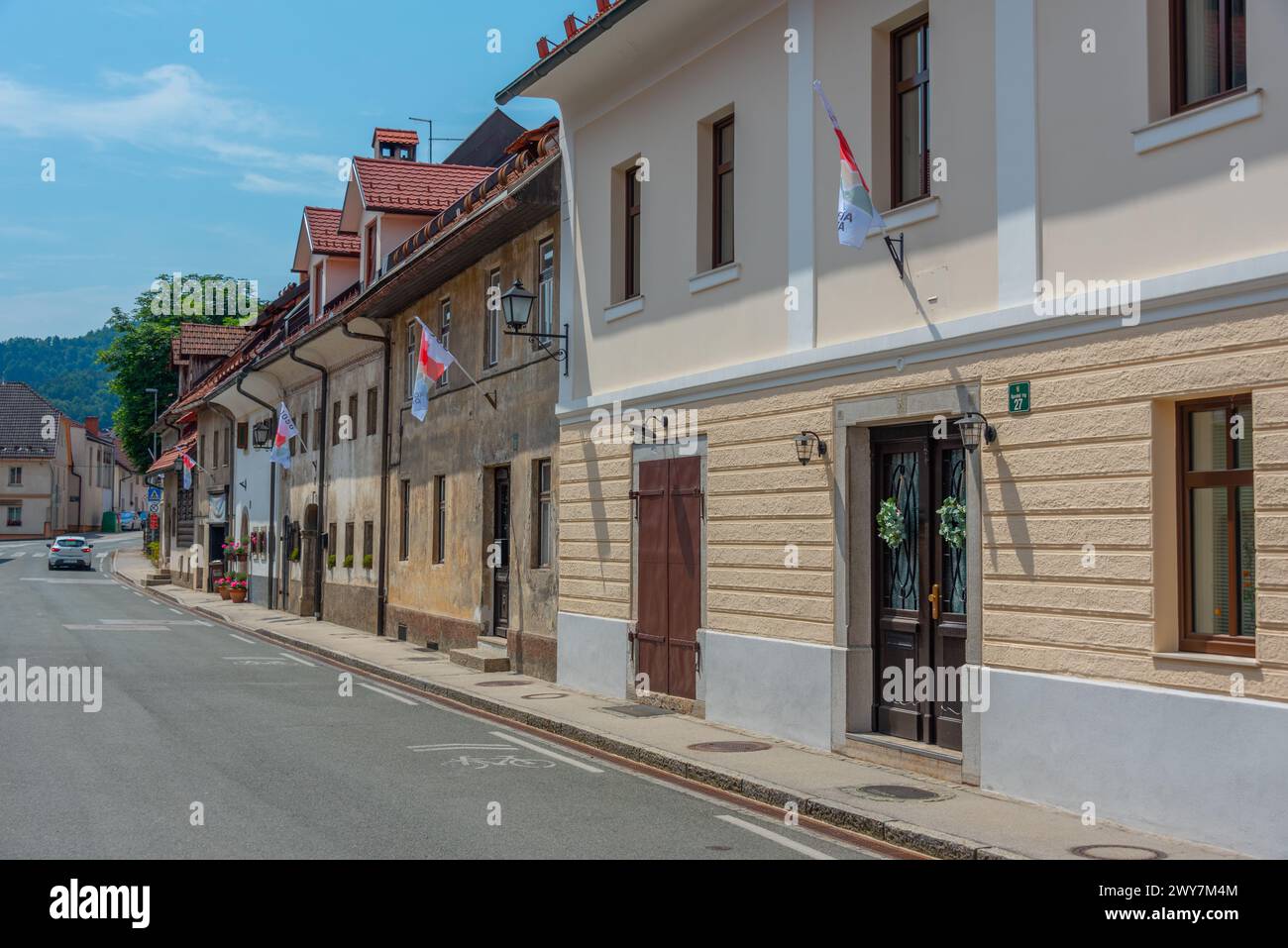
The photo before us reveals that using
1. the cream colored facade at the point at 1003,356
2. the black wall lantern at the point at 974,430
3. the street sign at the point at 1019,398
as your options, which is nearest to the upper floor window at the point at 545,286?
the cream colored facade at the point at 1003,356

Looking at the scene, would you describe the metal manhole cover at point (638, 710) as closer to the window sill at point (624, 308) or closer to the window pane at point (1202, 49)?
the window sill at point (624, 308)

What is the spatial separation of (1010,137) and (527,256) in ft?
34.0

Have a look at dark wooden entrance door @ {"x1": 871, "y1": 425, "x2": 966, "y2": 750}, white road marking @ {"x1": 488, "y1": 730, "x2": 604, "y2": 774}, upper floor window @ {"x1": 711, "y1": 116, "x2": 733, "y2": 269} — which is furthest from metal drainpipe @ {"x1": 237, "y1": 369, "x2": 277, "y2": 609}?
dark wooden entrance door @ {"x1": 871, "y1": 425, "x2": 966, "y2": 750}

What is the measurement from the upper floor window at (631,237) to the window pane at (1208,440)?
8.19 m

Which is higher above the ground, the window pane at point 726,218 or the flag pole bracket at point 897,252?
the window pane at point 726,218

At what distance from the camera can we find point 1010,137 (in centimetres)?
957

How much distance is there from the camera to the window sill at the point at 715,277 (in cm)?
1317

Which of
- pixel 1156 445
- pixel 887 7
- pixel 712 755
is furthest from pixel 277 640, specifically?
pixel 1156 445

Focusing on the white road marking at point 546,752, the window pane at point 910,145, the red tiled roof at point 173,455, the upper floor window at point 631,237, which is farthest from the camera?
the red tiled roof at point 173,455

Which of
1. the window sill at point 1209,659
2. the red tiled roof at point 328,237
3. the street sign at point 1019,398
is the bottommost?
the window sill at point 1209,659

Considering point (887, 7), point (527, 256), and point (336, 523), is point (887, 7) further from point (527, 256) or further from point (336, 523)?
point (336, 523)

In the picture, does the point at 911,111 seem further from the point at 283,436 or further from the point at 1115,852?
the point at 283,436

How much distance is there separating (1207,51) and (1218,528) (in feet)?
10.1

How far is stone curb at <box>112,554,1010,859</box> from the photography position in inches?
312
